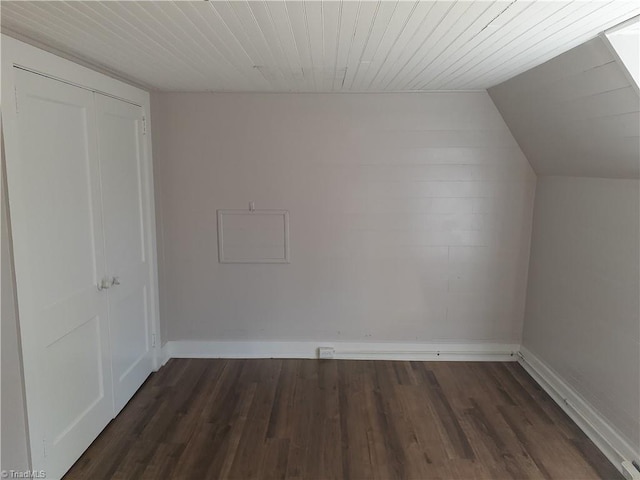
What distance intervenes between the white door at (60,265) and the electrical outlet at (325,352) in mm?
1693

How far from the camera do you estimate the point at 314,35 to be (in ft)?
6.29

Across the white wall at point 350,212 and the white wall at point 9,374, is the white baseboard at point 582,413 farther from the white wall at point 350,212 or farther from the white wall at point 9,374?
the white wall at point 9,374

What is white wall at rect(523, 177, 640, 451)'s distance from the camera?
242 cm

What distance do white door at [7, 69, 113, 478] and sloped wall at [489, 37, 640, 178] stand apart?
2609mm

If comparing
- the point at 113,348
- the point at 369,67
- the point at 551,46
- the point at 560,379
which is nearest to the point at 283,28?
A: the point at 369,67

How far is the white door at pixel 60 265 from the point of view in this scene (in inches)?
76.9

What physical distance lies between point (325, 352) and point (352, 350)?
0.78ft

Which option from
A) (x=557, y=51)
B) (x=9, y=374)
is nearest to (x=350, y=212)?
(x=557, y=51)

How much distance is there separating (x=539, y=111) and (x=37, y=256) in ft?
10.1

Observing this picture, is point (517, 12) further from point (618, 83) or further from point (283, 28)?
point (283, 28)

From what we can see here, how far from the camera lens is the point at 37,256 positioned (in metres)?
2.03

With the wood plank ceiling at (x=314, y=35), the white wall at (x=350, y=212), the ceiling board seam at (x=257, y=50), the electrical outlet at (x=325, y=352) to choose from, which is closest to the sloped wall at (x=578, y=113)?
the wood plank ceiling at (x=314, y=35)

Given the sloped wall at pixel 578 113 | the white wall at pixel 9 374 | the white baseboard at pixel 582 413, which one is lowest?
the white baseboard at pixel 582 413

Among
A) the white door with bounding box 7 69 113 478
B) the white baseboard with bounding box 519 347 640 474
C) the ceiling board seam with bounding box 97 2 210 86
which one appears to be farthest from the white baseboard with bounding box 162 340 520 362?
the ceiling board seam with bounding box 97 2 210 86
